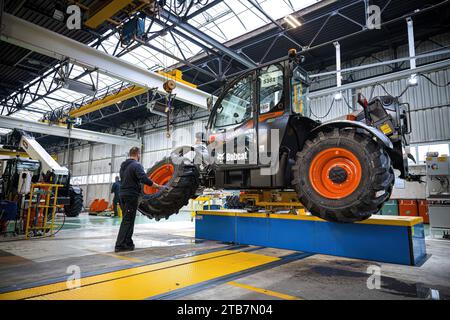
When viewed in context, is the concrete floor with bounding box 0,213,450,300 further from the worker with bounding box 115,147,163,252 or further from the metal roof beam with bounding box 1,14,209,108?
the metal roof beam with bounding box 1,14,209,108

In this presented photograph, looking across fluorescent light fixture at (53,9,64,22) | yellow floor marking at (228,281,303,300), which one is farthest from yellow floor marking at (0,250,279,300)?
fluorescent light fixture at (53,9,64,22)

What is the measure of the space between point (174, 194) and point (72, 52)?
6280 millimetres

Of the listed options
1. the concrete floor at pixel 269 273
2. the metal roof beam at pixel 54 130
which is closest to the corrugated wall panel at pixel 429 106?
the concrete floor at pixel 269 273

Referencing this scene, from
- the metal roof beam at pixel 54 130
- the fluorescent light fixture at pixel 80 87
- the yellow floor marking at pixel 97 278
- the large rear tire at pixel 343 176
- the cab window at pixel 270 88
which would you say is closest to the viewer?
the yellow floor marking at pixel 97 278

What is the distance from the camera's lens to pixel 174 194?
5.25 metres

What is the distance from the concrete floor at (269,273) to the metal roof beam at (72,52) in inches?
221

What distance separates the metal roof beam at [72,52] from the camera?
7.57 meters

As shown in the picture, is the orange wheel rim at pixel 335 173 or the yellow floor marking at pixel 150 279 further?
the orange wheel rim at pixel 335 173

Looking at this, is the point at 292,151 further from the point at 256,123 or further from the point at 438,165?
the point at 438,165

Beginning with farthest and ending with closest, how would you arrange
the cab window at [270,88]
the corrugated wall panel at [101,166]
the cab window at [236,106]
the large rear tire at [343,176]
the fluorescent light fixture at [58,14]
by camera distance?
the corrugated wall panel at [101,166] < the fluorescent light fixture at [58,14] < the cab window at [236,106] < the cab window at [270,88] < the large rear tire at [343,176]

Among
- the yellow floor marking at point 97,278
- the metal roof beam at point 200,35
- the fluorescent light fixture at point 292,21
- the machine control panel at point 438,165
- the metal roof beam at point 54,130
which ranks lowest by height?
the yellow floor marking at point 97,278

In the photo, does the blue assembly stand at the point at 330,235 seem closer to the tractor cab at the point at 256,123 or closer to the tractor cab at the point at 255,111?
the tractor cab at the point at 256,123

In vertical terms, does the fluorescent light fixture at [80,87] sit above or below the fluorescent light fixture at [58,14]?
below

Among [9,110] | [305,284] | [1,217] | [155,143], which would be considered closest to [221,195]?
[1,217]
